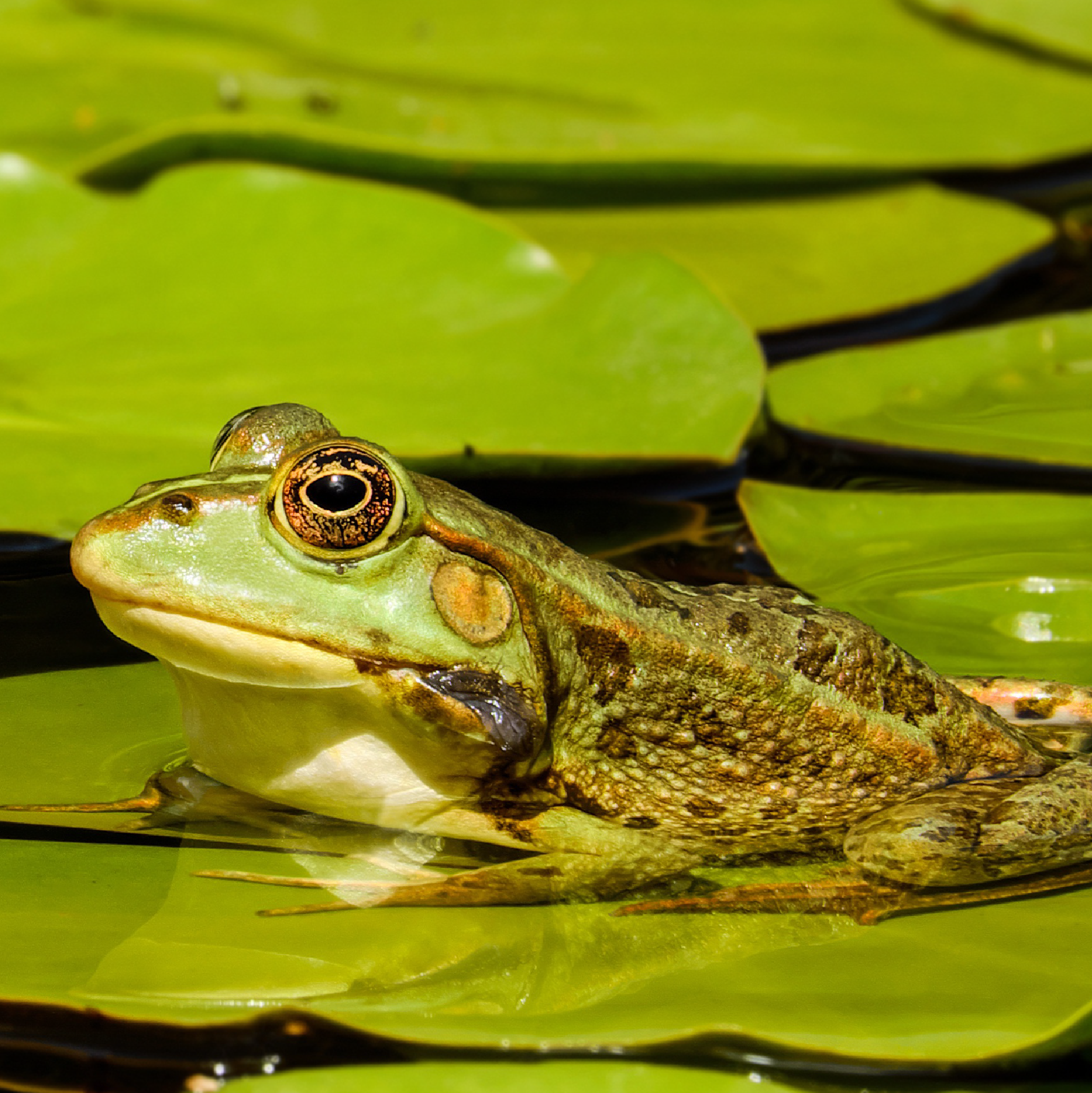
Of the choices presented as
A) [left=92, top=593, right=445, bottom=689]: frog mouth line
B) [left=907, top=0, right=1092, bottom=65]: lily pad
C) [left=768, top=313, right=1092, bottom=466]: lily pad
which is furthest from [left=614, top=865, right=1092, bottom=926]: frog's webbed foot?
[left=907, top=0, right=1092, bottom=65]: lily pad

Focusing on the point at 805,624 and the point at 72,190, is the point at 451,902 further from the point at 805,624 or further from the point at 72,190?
the point at 72,190

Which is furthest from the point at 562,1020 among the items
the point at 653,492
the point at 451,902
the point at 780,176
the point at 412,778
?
the point at 780,176

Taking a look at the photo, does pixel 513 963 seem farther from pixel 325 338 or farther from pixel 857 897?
pixel 325 338

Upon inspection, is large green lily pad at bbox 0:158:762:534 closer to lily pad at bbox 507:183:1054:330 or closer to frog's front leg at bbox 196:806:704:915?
lily pad at bbox 507:183:1054:330

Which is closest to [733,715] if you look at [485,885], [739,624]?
[739,624]

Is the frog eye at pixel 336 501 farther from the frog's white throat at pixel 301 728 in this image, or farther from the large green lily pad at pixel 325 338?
the large green lily pad at pixel 325 338

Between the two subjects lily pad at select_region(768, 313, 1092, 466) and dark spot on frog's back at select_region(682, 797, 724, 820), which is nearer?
dark spot on frog's back at select_region(682, 797, 724, 820)
